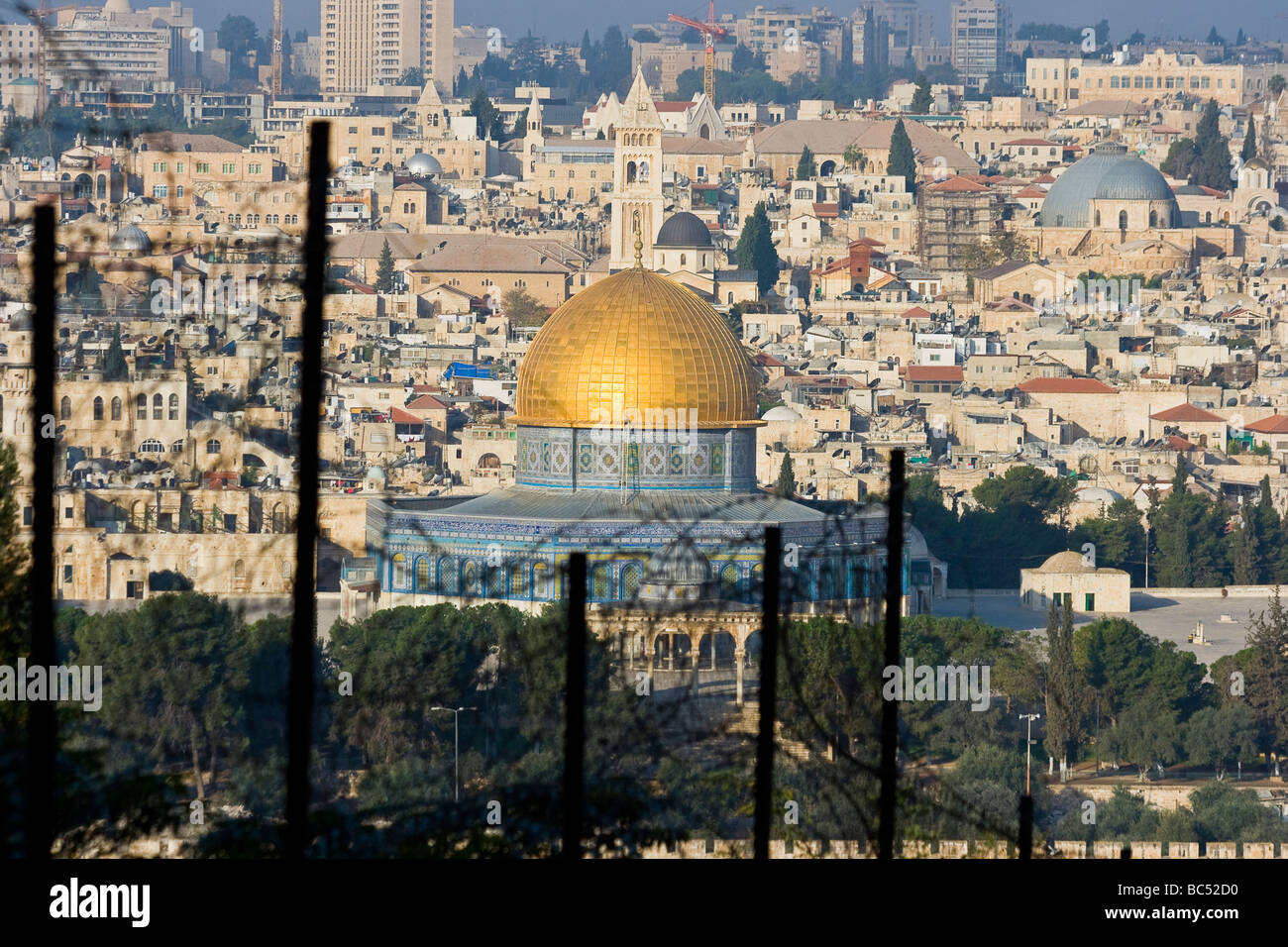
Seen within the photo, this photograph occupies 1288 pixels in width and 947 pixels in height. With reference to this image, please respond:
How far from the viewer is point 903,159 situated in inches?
3366

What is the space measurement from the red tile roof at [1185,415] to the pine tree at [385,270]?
833 inches

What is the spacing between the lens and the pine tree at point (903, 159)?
85.4 m

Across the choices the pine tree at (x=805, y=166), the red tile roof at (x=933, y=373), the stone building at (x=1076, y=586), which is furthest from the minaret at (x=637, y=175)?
the stone building at (x=1076, y=586)

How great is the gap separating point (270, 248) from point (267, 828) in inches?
90.7

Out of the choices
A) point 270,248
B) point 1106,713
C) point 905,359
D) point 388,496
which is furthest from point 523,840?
point 905,359

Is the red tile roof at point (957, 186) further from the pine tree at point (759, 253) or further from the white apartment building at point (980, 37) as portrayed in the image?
the white apartment building at point (980, 37)

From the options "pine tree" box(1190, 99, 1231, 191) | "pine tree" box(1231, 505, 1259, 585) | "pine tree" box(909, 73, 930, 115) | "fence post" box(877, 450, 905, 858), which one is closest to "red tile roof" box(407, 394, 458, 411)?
"pine tree" box(1231, 505, 1259, 585)

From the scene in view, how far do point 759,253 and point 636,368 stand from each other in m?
41.9

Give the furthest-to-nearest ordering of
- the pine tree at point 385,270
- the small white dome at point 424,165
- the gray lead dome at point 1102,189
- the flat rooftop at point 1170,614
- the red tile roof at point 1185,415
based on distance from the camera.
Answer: the small white dome at point 424,165, the gray lead dome at point 1102,189, the pine tree at point 385,270, the red tile roof at point 1185,415, the flat rooftop at point 1170,614

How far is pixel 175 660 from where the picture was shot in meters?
19.0

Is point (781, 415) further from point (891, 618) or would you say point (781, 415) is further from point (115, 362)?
point (891, 618)

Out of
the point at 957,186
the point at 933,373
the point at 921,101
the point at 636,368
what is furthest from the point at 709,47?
the point at 636,368

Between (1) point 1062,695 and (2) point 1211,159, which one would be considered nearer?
(1) point 1062,695

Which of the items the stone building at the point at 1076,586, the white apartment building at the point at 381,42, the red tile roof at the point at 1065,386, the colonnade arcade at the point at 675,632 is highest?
the white apartment building at the point at 381,42
